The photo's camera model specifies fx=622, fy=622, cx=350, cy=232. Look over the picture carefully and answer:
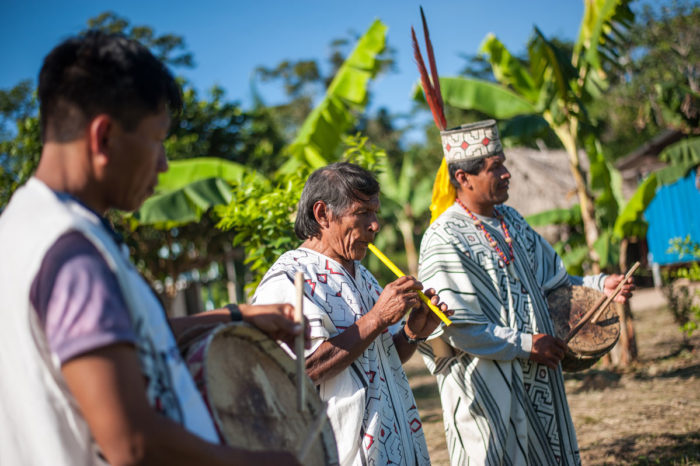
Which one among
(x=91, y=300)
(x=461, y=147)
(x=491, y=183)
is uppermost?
(x=461, y=147)

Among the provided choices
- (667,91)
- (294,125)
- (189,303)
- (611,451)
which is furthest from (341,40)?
(611,451)

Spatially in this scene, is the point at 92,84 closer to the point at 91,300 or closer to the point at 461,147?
the point at 91,300

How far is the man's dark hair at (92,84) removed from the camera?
124 cm

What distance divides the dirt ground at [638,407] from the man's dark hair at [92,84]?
14.7ft

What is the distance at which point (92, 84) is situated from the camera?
1243mm

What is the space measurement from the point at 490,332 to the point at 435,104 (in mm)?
1606

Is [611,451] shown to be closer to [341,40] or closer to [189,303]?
[189,303]

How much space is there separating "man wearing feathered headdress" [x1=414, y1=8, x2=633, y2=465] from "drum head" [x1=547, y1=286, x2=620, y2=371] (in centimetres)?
7

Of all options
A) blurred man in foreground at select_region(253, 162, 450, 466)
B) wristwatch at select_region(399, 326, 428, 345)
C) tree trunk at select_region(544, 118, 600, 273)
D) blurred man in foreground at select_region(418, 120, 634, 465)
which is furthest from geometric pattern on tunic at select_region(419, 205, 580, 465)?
tree trunk at select_region(544, 118, 600, 273)

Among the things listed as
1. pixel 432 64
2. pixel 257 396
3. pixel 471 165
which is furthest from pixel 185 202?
pixel 257 396

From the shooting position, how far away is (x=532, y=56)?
7.66 meters

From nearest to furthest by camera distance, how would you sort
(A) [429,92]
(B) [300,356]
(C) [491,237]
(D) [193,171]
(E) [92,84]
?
1. (E) [92,84]
2. (B) [300,356]
3. (C) [491,237]
4. (A) [429,92]
5. (D) [193,171]

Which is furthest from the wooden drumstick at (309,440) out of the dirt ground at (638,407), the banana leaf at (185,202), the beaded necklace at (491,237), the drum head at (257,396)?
the banana leaf at (185,202)

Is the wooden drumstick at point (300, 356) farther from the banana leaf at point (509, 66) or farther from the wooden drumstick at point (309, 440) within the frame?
the banana leaf at point (509, 66)
